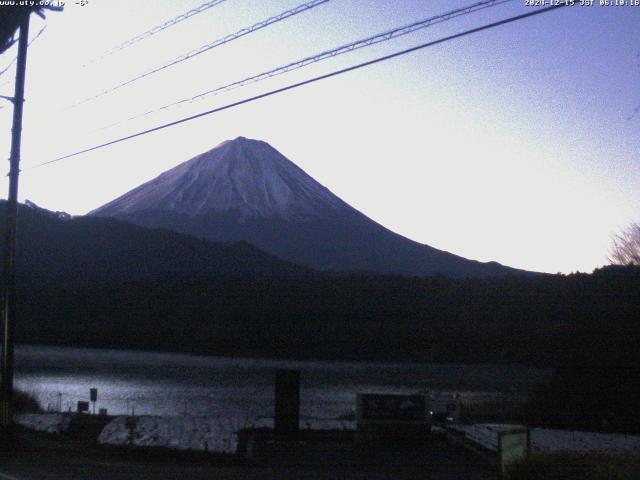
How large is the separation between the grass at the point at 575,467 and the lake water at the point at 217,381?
55.1 feet

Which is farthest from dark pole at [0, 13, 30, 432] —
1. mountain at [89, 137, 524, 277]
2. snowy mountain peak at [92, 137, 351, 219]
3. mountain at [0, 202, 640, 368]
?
snowy mountain peak at [92, 137, 351, 219]

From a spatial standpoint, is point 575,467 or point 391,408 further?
point 391,408

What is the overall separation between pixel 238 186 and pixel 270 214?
22.1 feet

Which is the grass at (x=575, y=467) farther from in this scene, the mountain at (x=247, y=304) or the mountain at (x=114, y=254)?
the mountain at (x=114, y=254)

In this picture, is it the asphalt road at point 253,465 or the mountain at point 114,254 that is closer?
the asphalt road at point 253,465

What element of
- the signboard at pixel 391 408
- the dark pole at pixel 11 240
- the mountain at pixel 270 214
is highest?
the mountain at pixel 270 214

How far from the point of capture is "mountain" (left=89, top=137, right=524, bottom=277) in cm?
13950

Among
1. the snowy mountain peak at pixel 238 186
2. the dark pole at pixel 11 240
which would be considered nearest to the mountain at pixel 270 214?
the snowy mountain peak at pixel 238 186

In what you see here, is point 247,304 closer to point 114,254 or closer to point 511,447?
point 114,254

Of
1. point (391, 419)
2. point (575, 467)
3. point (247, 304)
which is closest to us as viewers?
point (575, 467)

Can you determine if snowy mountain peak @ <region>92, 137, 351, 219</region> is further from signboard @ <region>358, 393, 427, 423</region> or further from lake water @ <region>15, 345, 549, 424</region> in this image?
signboard @ <region>358, 393, 427, 423</region>

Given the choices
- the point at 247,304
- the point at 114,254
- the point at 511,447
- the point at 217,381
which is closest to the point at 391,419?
the point at 511,447

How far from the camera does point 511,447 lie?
38.1 feet

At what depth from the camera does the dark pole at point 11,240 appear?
1750cm
